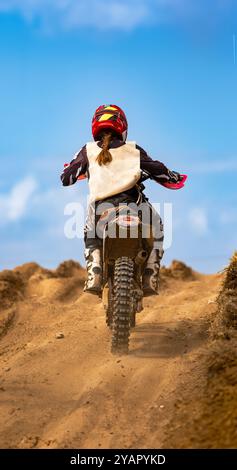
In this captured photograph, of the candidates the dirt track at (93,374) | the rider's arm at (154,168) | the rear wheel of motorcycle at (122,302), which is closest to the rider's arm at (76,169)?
the rider's arm at (154,168)

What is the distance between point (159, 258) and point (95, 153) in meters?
1.50

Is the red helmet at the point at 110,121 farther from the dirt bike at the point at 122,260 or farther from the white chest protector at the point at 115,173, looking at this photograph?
the dirt bike at the point at 122,260

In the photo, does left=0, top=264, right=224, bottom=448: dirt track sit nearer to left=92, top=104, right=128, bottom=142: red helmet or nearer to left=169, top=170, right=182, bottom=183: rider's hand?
left=169, top=170, right=182, bottom=183: rider's hand

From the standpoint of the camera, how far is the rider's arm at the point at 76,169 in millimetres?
7785

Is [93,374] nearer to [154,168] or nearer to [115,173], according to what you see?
[115,173]

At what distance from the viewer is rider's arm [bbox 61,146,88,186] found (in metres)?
7.79

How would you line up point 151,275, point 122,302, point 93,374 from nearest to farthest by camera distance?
point 93,374 < point 122,302 < point 151,275

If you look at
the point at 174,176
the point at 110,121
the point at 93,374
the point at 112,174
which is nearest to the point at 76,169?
the point at 112,174

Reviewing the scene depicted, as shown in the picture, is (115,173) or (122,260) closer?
(122,260)

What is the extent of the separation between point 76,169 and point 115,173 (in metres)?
0.65

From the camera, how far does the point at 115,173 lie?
7.46 m

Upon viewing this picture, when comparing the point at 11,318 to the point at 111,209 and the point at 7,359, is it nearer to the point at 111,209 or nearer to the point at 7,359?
the point at 7,359
